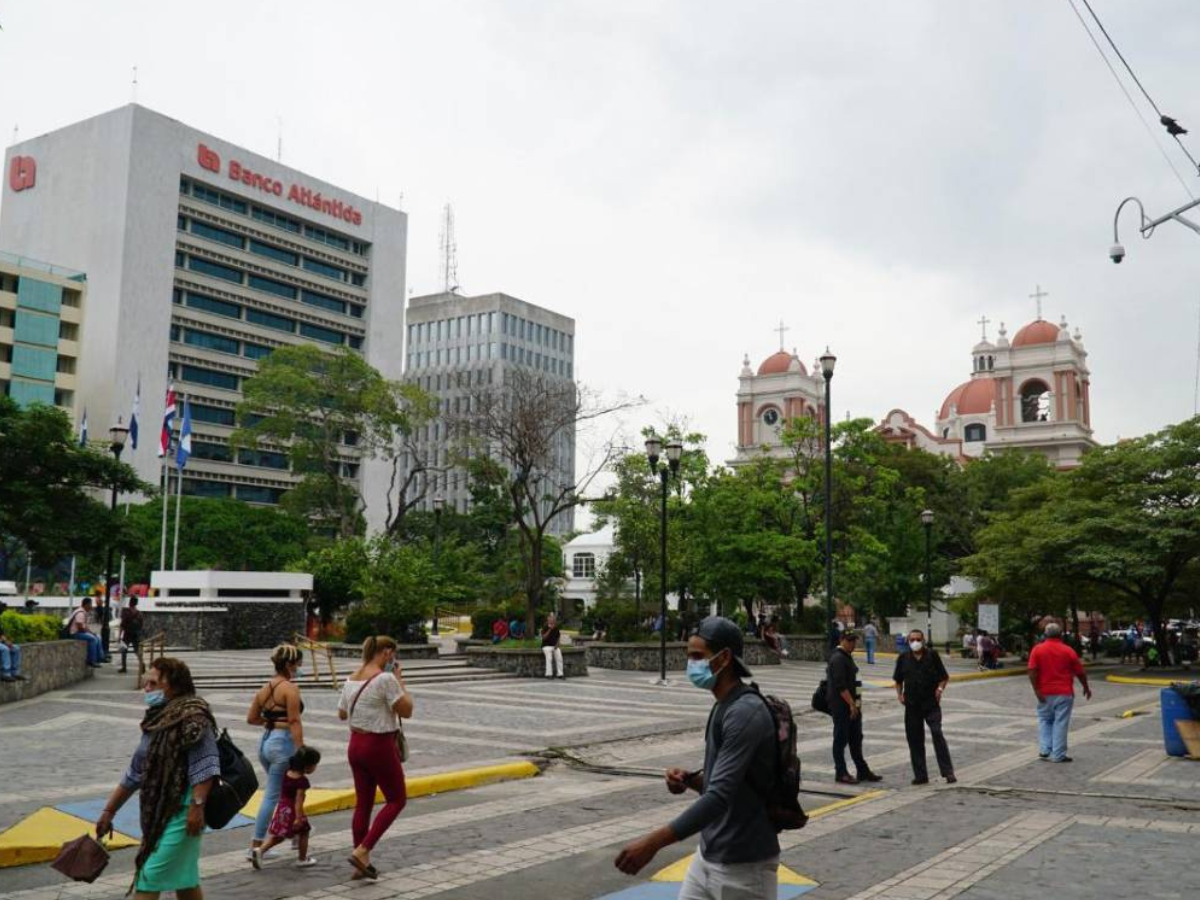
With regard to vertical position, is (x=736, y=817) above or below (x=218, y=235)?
below

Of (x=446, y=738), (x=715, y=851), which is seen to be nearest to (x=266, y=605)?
(x=446, y=738)

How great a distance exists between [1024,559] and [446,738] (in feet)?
83.0

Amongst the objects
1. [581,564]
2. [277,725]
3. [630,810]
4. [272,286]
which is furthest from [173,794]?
[272,286]

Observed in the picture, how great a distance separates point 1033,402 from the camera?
8575cm

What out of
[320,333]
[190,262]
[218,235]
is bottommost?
[320,333]

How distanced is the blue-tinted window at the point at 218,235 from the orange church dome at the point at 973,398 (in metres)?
61.9

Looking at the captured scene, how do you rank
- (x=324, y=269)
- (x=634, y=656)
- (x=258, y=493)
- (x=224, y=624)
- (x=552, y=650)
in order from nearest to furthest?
(x=552, y=650) < (x=224, y=624) < (x=634, y=656) < (x=258, y=493) < (x=324, y=269)

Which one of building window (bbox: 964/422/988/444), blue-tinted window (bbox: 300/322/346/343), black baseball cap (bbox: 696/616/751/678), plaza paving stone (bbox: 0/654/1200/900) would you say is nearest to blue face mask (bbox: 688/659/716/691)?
black baseball cap (bbox: 696/616/751/678)

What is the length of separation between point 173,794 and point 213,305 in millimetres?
85403

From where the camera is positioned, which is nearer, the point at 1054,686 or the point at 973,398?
the point at 1054,686

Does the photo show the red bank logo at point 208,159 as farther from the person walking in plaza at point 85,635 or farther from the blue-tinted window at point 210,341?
the person walking in plaza at point 85,635

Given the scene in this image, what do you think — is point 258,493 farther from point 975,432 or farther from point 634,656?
point 634,656

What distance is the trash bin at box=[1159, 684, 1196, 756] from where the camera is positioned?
45.2 ft

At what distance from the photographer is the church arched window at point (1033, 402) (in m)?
84.9
